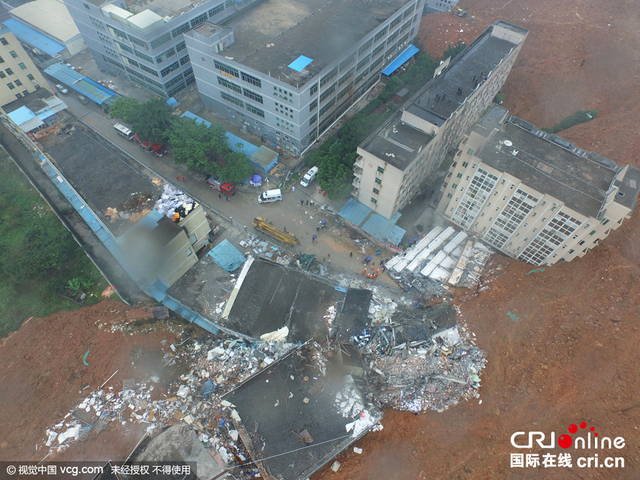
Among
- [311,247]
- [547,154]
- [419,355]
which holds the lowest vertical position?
[311,247]

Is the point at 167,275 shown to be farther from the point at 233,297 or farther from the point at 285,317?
the point at 285,317

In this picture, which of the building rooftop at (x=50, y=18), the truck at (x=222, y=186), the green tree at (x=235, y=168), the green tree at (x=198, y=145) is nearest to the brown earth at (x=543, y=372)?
the green tree at (x=235, y=168)

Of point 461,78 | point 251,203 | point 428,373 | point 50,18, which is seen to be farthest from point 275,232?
point 50,18

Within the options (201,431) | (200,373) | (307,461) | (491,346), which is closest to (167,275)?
(200,373)

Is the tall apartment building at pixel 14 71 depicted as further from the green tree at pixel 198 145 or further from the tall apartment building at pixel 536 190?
the tall apartment building at pixel 536 190

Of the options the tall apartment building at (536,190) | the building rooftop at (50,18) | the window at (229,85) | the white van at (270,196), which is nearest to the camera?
the tall apartment building at (536,190)

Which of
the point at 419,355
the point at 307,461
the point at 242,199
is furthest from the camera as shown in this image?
the point at 242,199
